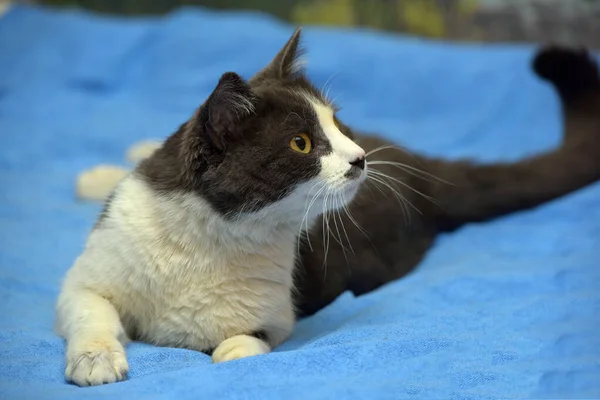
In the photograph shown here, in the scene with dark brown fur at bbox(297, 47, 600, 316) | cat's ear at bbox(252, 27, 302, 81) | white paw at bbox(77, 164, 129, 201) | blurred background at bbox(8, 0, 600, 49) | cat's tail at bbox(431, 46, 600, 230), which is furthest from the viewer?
blurred background at bbox(8, 0, 600, 49)

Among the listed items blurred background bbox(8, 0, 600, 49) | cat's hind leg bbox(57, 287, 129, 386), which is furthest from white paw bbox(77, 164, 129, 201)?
blurred background bbox(8, 0, 600, 49)

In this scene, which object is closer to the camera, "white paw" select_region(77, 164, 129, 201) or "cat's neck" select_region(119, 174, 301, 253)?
"cat's neck" select_region(119, 174, 301, 253)

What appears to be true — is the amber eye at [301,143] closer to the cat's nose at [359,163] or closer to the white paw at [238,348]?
the cat's nose at [359,163]

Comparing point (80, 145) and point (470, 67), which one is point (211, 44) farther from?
point (470, 67)

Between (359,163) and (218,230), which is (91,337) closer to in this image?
(218,230)

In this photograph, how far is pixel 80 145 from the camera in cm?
346

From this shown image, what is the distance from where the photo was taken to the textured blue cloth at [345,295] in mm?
1359

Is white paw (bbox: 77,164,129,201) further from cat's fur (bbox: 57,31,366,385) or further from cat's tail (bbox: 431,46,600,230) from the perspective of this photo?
cat's tail (bbox: 431,46,600,230)

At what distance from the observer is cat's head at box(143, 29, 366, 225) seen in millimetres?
1467

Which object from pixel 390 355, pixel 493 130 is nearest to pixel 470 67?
pixel 493 130

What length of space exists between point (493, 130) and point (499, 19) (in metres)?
0.98

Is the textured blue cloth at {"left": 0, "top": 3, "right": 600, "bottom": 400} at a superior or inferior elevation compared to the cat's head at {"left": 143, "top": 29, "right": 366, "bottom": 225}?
inferior

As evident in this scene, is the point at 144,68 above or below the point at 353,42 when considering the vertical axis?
below

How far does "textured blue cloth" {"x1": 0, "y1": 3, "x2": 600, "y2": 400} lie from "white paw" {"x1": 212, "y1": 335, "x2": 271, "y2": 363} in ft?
0.16
